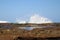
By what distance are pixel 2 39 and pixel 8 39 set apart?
26.0 inches

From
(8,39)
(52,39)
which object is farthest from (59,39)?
(8,39)

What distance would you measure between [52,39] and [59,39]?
0.72m

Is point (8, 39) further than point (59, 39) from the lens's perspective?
Yes

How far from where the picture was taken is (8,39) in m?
16.6

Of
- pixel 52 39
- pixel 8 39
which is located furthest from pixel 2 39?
pixel 52 39

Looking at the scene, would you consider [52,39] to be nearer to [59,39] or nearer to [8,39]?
[59,39]

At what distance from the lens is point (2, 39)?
1647cm

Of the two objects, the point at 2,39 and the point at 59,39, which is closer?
the point at 59,39

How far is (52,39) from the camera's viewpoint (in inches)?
A: 535

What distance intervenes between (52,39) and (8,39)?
5.41 m

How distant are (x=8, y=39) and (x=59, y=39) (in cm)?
613

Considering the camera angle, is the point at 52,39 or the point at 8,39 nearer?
the point at 52,39

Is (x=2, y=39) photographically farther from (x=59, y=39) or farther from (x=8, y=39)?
(x=59, y=39)
